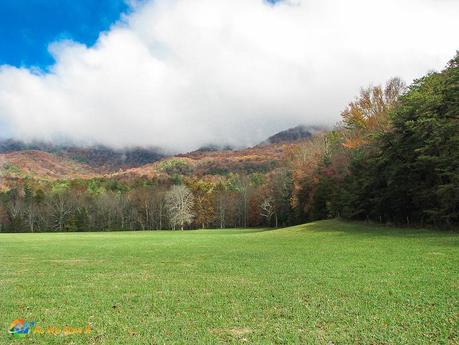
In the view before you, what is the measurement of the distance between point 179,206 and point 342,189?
61.1 meters

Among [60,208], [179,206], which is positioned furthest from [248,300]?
[60,208]

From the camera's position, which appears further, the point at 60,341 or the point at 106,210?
the point at 106,210

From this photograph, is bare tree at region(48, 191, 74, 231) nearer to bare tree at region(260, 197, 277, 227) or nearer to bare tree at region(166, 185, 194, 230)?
bare tree at region(166, 185, 194, 230)

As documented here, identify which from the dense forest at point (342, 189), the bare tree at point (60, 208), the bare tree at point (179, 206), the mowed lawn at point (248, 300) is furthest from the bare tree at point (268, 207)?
the mowed lawn at point (248, 300)

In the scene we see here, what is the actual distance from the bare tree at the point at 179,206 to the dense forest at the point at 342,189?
28 centimetres

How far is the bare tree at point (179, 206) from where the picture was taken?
349 ft

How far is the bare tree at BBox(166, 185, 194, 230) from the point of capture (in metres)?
106

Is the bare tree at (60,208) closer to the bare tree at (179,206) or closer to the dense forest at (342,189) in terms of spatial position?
the dense forest at (342,189)

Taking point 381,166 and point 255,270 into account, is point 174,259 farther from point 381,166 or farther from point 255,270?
point 381,166

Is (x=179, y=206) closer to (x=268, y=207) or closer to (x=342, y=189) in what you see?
(x=268, y=207)

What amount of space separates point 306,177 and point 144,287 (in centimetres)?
5882

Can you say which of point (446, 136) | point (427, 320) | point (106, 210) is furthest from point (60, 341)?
point (106, 210)

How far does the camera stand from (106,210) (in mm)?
120562

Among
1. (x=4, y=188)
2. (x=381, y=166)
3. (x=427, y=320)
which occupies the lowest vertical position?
(x=427, y=320)
